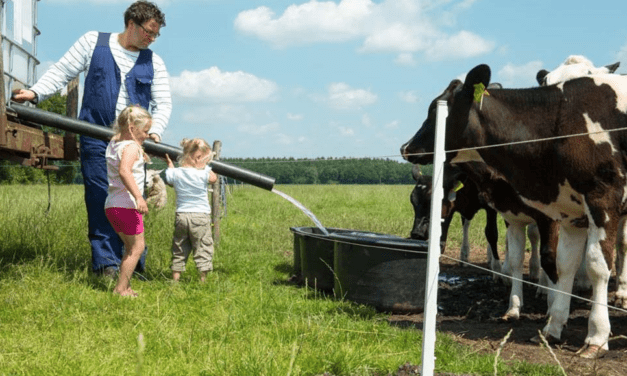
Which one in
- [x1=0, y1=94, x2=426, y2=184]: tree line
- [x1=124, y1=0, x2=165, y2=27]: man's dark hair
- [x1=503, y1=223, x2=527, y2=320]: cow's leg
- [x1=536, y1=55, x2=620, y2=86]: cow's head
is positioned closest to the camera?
[x1=503, y1=223, x2=527, y2=320]: cow's leg

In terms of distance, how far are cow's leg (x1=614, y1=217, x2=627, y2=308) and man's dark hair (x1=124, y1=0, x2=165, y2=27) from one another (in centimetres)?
478

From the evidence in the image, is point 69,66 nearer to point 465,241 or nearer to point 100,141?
point 100,141

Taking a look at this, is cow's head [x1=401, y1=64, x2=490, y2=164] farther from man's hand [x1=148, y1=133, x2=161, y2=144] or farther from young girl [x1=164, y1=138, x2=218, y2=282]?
man's hand [x1=148, y1=133, x2=161, y2=144]

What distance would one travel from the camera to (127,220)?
5625 millimetres

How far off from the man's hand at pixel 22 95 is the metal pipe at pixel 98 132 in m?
0.14

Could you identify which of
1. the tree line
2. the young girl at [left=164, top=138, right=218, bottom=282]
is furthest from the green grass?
the tree line

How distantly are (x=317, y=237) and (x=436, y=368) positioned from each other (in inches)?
103

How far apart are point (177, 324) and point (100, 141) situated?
2.39 meters

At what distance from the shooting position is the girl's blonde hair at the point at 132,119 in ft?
18.4

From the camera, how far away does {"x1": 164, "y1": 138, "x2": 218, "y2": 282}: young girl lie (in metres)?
6.47

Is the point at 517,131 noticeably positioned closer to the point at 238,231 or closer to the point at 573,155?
the point at 573,155

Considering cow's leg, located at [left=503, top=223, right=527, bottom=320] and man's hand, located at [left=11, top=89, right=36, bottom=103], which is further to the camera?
cow's leg, located at [left=503, top=223, right=527, bottom=320]

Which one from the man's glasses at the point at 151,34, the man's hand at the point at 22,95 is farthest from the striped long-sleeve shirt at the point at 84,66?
the man's glasses at the point at 151,34

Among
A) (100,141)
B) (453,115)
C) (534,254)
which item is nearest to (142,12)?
(100,141)
